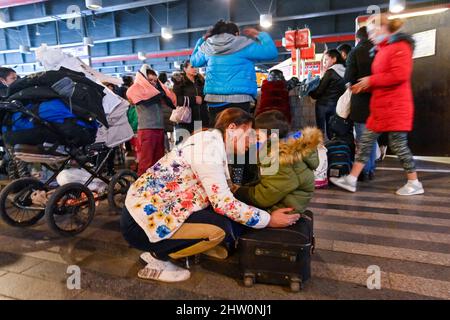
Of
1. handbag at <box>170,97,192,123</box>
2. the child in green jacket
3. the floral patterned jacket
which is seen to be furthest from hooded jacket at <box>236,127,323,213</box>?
handbag at <box>170,97,192,123</box>

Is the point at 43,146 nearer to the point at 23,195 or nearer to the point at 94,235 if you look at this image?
the point at 23,195

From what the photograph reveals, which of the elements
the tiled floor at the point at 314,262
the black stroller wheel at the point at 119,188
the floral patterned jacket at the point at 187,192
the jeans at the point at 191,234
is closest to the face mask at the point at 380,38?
the tiled floor at the point at 314,262

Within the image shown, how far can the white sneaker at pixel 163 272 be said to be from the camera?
1691mm

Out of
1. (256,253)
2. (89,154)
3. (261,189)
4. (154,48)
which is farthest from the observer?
(154,48)

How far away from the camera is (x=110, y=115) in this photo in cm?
281

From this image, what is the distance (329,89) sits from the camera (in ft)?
13.1

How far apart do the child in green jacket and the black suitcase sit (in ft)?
0.54

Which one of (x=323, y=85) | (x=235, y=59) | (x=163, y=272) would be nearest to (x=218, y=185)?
(x=163, y=272)

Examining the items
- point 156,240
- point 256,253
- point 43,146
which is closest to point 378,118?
point 256,253

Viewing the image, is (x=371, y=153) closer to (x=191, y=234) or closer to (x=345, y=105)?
(x=345, y=105)

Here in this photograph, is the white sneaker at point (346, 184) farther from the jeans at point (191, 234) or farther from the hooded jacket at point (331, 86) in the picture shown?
the jeans at point (191, 234)

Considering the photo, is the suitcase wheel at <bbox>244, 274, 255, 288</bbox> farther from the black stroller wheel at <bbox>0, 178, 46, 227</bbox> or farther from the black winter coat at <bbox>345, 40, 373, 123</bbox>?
the black winter coat at <bbox>345, 40, 373, 123</bbox>
